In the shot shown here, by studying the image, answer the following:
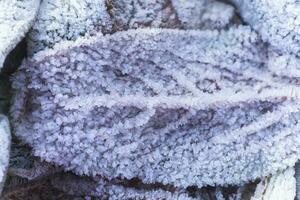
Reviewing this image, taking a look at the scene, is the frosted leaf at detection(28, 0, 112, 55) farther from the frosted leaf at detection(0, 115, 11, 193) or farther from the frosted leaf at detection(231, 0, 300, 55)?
the frosted leaf at detection(231, 0, 300, 55)

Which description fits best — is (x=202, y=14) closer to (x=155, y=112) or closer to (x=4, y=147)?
(x=155, y=112)

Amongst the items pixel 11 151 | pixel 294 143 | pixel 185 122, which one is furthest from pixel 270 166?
pixel 11 151

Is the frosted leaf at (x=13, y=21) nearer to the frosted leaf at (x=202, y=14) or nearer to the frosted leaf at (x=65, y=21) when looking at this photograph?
the frosted leaf at (x=65, y=21)

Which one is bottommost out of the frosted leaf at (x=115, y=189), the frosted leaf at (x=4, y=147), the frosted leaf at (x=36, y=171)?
the frosted leaf at (x=115, y=189)

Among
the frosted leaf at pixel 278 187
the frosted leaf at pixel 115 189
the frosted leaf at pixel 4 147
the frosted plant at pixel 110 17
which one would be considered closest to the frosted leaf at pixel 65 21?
the frosted plant at pixel 110 17

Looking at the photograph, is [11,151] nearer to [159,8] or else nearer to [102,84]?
[102,84]
